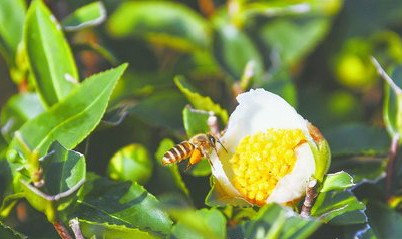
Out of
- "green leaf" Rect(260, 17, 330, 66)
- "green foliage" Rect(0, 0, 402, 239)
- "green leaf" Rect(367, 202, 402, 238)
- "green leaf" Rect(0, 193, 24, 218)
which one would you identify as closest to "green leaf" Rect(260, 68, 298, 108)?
"green foliage" Rect(0, 0, 402, 239)

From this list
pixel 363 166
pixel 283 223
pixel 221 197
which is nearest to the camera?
pixel 283 223

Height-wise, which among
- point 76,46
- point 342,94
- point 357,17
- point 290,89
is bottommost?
point 342,94

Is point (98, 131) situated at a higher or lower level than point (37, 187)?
lower

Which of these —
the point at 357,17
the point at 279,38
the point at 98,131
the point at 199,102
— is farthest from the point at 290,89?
the point at 357,17

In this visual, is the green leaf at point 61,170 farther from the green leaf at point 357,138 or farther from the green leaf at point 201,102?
the green leaf at point 357,138

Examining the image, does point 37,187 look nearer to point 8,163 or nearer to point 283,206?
point 8,163

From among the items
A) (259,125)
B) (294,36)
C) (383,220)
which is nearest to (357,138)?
(383,220)

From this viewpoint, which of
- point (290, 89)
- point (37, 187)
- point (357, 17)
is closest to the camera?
point (37, 187)

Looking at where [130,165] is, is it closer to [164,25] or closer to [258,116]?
[258,116]
